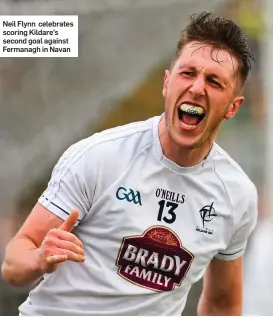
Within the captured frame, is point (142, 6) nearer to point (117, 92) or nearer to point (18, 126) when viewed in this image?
point (117, 92)

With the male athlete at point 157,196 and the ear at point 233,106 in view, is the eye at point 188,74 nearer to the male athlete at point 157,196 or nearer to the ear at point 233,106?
the male athlete at point 157,196

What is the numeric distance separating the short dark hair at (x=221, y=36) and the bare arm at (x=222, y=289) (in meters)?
0.36

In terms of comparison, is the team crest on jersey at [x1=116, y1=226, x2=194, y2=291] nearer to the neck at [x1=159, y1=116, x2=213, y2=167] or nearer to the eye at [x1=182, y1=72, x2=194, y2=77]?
the neck at [x1=159, y1=116, x2=213, y2=167]

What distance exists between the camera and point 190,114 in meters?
1.32

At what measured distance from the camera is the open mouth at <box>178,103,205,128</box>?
4.31ft

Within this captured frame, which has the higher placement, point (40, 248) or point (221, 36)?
point (221, 36)

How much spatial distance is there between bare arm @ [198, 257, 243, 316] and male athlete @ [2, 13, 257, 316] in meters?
0.10

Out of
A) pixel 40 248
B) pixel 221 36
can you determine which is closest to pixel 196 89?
pixel 221 36

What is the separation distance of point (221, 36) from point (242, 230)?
353mm

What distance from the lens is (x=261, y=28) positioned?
2.54 meters

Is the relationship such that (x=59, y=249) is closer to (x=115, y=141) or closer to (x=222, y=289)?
(x=115, y=141)

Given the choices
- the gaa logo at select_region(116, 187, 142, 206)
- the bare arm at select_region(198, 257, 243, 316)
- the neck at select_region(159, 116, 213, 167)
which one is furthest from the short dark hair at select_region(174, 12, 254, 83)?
the bare arm at select_region(198, 257, 243, 316)

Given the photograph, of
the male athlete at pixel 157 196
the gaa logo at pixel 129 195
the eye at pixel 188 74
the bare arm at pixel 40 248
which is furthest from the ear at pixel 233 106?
the bare arm at pixel 40 248

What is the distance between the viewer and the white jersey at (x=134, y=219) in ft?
4.21
